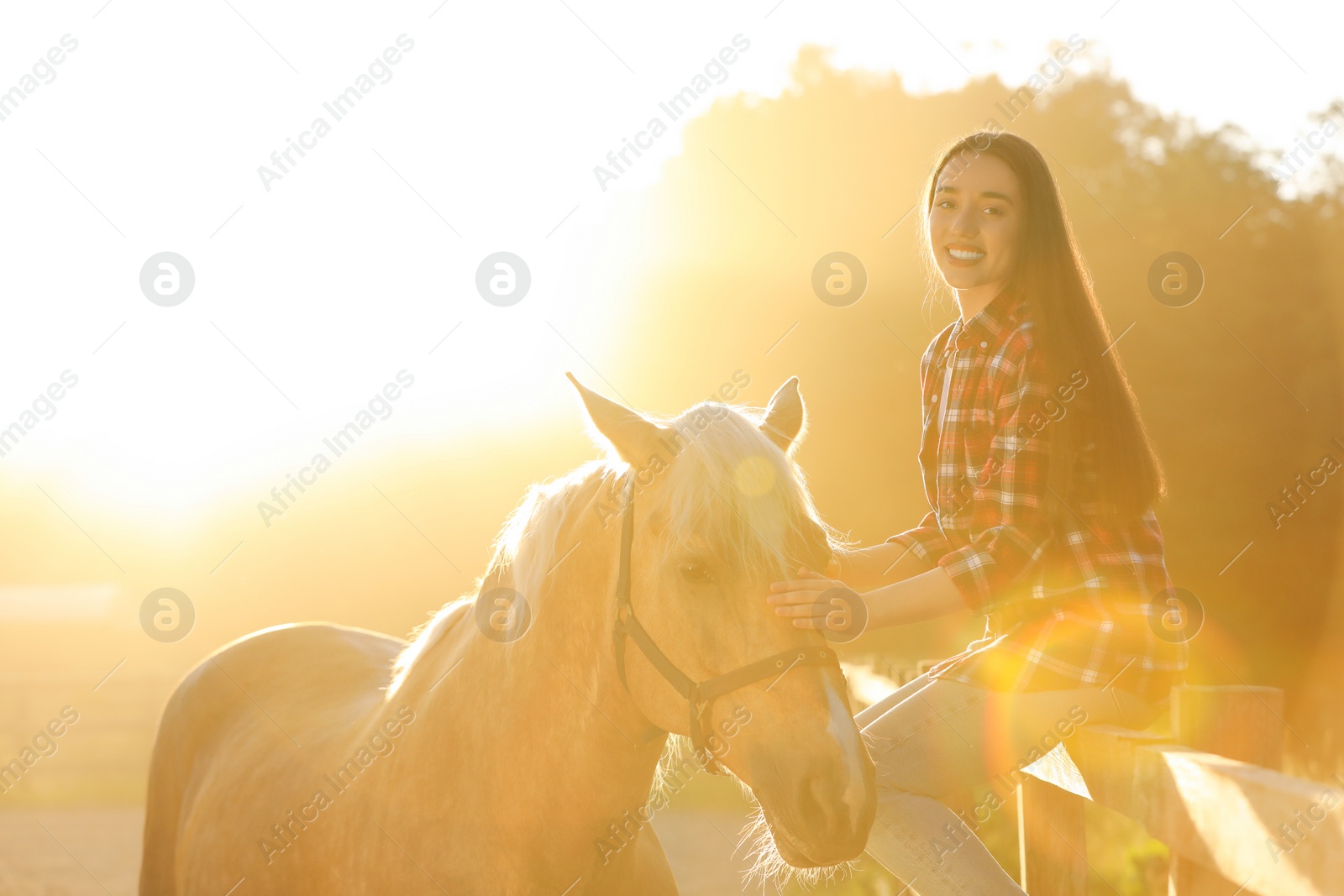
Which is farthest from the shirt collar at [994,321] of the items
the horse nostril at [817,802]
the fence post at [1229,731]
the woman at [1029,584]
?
the horse nostril at [817,802]

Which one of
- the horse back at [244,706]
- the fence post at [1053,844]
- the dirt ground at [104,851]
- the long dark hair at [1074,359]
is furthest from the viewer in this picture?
the dirt ground at [104,851]

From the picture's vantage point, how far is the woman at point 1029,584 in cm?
242

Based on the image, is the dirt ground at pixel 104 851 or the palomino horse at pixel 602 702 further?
the dirt ground at pixel 104 851

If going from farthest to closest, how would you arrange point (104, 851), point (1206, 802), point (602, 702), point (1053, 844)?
point (104, 851) → point (1053, 844) → point (602, 702) → point (1206, 802)

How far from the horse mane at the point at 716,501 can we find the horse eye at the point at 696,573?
0.05m

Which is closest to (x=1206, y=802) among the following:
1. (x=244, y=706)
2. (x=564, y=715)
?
(x=564, y=715)

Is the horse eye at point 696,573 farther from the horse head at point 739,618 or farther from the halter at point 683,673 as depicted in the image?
the halter at point 683,673

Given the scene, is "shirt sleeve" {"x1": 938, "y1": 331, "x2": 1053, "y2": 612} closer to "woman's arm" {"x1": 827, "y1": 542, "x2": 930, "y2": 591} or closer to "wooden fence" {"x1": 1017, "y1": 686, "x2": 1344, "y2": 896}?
"woman's arm" {"x1": 827, "y1": 542, "x2": 930, "y2": 591}

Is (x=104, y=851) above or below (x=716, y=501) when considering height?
above

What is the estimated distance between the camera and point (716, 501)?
7.33 feet

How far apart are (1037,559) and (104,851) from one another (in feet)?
35.1

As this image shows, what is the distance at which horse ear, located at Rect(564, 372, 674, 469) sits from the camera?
7.84 ft

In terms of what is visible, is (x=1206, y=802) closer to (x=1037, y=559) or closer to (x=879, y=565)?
(x=1037, y=559)

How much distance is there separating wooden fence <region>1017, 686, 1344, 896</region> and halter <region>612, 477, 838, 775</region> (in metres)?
0.81
